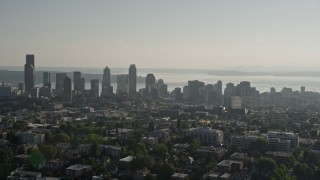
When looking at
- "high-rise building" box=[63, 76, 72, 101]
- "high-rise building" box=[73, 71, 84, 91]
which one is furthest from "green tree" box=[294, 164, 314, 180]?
"high-rise building" box=[73, 71, 84, 91]

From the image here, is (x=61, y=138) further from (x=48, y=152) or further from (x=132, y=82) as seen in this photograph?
(x=132, y=82)

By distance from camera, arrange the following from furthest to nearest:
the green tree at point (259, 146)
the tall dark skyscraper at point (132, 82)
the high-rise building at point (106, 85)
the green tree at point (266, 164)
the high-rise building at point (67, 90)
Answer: the tall dark skyscraper at point (132, 82)
the high-rise building at point (106, 85)
the high-rise building at point (67, 90)
the green tree at point (259, 146)
the green tree at point (266, 164)

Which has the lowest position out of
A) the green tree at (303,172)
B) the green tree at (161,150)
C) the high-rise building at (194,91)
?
the green tree at (303,172)

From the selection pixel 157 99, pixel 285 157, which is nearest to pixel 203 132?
pixel 285 157

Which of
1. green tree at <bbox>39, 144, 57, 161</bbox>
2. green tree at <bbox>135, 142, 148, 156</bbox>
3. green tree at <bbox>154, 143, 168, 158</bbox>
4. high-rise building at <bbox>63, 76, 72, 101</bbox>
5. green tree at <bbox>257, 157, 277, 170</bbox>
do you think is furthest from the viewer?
high-rise building at <bbox>63, 76, 72, 101</bbox>

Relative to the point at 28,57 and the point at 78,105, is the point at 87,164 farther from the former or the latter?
the point at 28,57

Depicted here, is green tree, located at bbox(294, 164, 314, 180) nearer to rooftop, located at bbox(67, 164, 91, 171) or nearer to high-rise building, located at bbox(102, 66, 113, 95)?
rooftop, located at bbox(67, 164, 91, 171)

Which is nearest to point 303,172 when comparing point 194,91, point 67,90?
point 67,90

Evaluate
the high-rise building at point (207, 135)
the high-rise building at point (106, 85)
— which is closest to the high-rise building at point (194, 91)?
the high-rise building at point (106, 85)

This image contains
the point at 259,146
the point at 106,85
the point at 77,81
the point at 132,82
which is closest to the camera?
the point at 259,146

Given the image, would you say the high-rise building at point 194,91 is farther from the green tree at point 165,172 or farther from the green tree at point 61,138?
the green tree at point 165,172

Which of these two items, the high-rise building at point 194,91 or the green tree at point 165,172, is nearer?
the green tree at point 165,172

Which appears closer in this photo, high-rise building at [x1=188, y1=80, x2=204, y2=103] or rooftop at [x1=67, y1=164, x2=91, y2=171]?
rooftop at [x1=67, y1=164, x2=91, y2=171]
